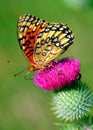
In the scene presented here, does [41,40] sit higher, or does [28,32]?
[28,32]

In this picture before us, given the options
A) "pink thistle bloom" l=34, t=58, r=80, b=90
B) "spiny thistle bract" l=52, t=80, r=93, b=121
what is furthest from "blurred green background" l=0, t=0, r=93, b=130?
"pink thistle bloom" l=34, t=58, r=80, b=90

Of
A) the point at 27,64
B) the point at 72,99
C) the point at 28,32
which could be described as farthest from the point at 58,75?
the point at 27,64

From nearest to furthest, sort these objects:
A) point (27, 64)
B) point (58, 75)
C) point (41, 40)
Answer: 1. point (58, 75)
2. point (41, 40)
3. point (27, 64)

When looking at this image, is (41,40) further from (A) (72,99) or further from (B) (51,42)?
(A) (72,99)

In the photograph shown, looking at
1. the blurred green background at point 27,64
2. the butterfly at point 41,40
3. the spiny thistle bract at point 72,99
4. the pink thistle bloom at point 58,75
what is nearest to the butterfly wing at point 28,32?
the butterfly at point 41,40

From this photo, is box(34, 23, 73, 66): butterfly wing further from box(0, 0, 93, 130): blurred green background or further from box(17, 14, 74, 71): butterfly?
box(0, 0, 93, 130): blurred green background

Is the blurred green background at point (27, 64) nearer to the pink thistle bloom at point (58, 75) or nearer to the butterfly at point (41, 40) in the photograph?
the butterfly at point (41, 40)
